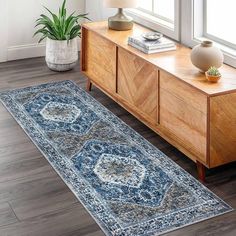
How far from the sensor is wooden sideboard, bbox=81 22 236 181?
3107 mm

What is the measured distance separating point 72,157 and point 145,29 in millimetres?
1346

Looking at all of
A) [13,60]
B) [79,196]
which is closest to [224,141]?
[79,196]

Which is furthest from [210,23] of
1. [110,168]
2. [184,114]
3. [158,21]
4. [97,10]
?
[97,10]

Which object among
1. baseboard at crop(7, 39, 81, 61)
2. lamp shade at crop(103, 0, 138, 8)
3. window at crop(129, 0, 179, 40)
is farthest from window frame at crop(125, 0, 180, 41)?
baseboard at crop(7, 39, 81, 61)

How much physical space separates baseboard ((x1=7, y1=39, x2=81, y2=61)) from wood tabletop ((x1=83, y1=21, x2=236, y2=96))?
1.31m

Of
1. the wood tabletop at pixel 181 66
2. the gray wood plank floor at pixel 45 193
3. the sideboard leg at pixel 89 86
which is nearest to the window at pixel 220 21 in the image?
the wood tabletop at pixel 181 66

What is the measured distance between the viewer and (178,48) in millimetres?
3896

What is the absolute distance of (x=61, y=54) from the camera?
4.95 meters

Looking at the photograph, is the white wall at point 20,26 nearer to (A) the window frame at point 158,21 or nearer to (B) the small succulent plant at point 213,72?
(A) the window frame at point 158,21

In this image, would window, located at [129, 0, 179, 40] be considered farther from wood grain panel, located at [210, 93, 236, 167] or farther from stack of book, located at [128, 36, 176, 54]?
wood grain panel, located at [210, 93, 236, 167]

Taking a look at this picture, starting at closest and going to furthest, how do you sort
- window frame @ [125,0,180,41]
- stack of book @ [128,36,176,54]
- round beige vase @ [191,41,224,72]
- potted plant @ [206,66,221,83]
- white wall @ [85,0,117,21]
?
potted plant @ [206,66,221,83]
round beige vase @ [191,41,224,72]
stack of book @ [128,36,176,54]
window frame @ [125,0,180,41]
white wall @ [85,0,117,21]

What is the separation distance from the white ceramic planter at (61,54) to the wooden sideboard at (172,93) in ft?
1.59

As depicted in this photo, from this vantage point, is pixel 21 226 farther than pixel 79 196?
No

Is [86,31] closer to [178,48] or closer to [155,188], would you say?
[178,48]
